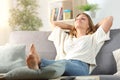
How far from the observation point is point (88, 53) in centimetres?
270

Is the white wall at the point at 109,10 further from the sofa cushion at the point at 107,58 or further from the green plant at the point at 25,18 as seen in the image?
the green plant at the point at 25,18

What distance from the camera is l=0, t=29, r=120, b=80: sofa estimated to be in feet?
8.73

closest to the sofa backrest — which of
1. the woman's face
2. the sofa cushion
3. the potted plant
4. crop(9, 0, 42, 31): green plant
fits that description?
the woman's face

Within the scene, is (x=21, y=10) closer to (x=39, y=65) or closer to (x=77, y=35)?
(x=77, y=35)

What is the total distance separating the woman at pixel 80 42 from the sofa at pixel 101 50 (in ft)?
0.19

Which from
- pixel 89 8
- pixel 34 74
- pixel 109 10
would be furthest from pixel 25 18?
pixel 34 74

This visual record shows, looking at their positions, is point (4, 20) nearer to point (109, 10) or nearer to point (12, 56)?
point (12, 56)

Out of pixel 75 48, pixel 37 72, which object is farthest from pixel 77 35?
pixel 37 72

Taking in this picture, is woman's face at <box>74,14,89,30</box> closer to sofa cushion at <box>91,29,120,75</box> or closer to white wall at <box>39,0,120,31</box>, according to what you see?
sofa cushion at <box>91,29,120,75</box>

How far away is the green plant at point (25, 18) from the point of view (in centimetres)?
404

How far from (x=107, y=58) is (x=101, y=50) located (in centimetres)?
11

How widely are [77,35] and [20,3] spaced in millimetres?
1488

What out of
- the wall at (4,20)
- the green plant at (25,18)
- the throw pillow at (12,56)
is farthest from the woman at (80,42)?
the wall at (4,20)

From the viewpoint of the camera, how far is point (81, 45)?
277 cm
